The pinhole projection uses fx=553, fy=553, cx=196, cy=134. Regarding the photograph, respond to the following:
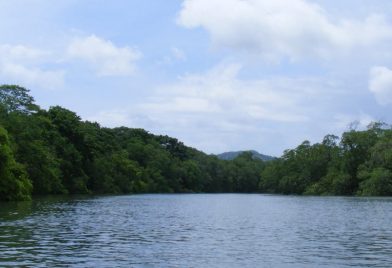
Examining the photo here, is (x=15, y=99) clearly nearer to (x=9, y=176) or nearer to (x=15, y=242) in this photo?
(x=9, y=176)

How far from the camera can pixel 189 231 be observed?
1582 inches

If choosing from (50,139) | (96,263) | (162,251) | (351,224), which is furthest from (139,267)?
(50,139)

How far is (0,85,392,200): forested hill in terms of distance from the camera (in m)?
92.6

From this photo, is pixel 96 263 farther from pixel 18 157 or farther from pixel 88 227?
pixel 18 157

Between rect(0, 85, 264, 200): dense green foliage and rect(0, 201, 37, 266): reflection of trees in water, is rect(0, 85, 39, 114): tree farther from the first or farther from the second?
rect(0, 201, 37, 266): reflection of trees in water

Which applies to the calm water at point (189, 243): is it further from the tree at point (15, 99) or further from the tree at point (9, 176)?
the tree at point (15, 99)

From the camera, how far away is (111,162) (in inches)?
5974

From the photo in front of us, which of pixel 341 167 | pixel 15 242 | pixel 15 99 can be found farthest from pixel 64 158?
pixel 15 242

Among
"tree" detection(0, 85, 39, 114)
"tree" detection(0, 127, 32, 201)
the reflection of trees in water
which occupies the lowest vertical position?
the reflection of trees in water

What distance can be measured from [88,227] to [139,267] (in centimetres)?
1803

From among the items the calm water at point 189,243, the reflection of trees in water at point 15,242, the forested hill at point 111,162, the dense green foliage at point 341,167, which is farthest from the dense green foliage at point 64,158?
the dense green foliage at point 341,167

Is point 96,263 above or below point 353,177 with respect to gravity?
below

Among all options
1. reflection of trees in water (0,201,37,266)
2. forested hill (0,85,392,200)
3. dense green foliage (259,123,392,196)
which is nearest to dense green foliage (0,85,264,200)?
forested hill (0,85,392,200)

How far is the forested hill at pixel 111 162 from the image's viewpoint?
92562 mm
